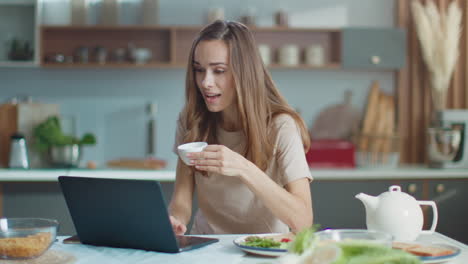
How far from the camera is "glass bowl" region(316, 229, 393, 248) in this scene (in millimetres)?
1163

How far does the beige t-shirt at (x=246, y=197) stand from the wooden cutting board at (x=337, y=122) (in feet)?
6.68

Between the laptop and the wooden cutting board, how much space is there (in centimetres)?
261

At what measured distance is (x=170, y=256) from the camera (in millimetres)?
1563

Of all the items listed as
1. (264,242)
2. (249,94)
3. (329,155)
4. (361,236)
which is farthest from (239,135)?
(329,155)

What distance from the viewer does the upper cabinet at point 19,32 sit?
400 centimetres

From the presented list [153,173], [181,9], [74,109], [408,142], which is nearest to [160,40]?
[181,9]

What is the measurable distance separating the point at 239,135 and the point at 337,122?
81.0 inches

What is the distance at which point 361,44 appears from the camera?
13.5ft

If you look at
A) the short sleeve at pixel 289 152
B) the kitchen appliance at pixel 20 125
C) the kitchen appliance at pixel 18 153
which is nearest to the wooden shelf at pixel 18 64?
the kitchen appliance at pixel 20 125

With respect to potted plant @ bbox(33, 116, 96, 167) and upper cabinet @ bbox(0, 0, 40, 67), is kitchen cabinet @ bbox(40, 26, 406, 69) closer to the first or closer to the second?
upper cabinet @ bbox(0, 0, 40, 67)

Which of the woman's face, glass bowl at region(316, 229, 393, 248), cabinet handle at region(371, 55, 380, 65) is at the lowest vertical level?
glass bowl at region(316, 229, 393, 248)

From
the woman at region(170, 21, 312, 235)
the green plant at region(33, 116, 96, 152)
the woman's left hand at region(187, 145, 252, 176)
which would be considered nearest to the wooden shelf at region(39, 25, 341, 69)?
the green plant at region(33, 116, 96, 152)

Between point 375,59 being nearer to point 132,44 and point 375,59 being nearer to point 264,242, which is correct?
point 132,44

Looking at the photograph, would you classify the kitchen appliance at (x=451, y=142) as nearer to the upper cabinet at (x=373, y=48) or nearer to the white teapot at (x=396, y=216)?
the upper cabinet at (x=373, y=48)
